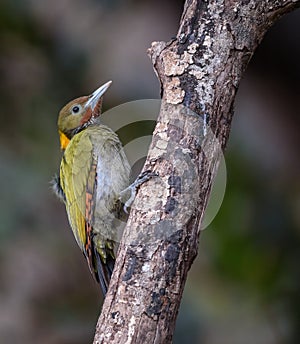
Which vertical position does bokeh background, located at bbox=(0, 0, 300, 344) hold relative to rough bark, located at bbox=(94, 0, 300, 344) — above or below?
above

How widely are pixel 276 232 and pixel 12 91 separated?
6.08 feet

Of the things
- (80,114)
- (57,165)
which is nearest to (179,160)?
(80,114)

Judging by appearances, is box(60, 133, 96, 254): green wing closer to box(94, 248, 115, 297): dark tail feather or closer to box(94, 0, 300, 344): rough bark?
box(94, 248, 115, 297): dark tail feather

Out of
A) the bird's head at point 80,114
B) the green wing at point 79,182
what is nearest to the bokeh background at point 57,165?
the bird's head at point 80,114

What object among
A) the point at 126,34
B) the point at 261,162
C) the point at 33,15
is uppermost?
the point at 126,34

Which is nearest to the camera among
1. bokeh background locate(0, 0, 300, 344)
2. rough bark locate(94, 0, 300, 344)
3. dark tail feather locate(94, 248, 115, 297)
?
rough bark locate(94, 0, 300, 344)

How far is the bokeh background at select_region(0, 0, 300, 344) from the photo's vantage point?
4590 mm

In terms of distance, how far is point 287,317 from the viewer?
446 centimetres

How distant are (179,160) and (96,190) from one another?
107 cm

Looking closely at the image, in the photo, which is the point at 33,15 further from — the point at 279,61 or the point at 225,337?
the point at 225,337

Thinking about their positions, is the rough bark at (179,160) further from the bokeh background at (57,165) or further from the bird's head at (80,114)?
the bokeh background at (57,165)

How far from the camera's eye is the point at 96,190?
11.6ft

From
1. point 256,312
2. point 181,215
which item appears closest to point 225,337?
point 256,312

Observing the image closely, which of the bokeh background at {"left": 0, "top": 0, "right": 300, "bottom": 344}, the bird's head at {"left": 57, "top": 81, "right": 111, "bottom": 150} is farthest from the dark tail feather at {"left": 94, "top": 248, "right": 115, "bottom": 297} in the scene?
the bokeh background at {"left": 0, "top": 0, "right": 300, "bottom": 344}
